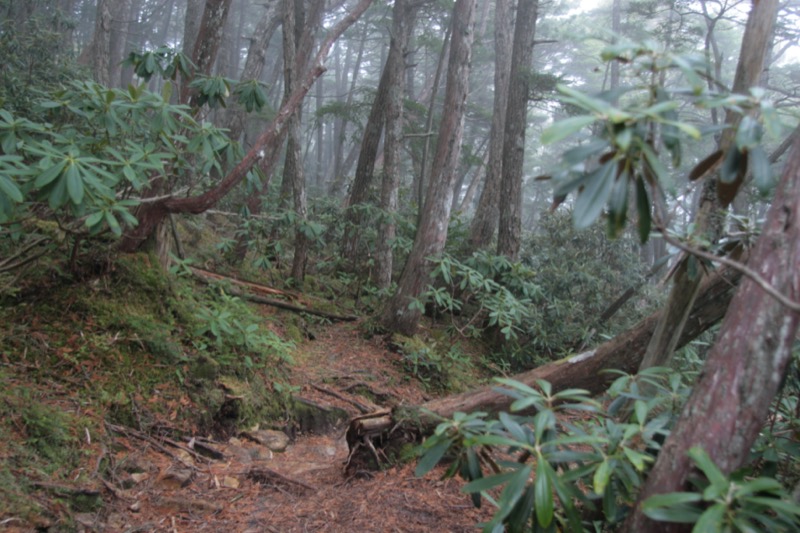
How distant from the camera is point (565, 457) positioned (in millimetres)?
1614

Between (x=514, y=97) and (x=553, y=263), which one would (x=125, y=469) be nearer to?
(x=553, y=263)

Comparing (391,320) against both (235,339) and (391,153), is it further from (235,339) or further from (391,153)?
(391,153)

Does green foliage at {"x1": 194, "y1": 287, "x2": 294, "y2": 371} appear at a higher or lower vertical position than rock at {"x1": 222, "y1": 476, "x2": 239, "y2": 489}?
higher

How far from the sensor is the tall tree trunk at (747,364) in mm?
1471

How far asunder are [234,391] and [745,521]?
3.77m

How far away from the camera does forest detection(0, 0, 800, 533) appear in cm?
148

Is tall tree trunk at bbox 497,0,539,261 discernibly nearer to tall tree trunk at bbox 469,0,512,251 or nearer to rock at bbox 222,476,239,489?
tall tree trunk at bbox 469,0,512,251

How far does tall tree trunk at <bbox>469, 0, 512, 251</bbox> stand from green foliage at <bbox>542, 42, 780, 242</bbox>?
Answer: 7.30 metres

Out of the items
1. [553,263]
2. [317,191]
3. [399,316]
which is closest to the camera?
[399,316]

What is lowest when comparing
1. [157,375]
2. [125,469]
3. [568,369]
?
[125,469]

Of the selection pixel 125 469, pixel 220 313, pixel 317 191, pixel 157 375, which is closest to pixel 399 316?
pixel 220 313

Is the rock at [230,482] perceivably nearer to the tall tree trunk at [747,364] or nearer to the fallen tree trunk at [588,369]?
the fallen tree trunk at [588,369]

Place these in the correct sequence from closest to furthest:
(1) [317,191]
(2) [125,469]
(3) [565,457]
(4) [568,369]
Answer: (3) [565,457] < (2) [125,469] < (4) [568,369] < (1) [317,191]

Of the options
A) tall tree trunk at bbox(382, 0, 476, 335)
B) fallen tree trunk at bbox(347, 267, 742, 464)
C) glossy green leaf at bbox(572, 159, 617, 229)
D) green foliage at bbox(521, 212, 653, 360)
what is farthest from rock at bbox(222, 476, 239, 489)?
green foliage at bbox(521, 212, 653, 360)
